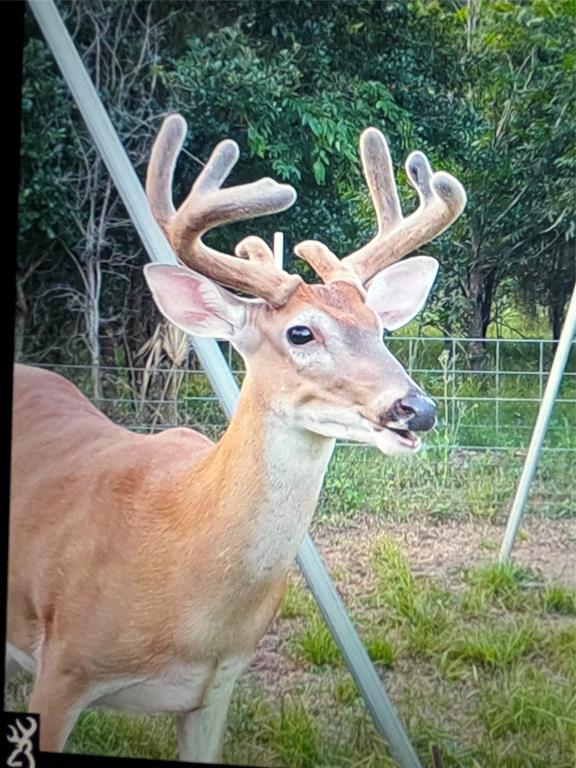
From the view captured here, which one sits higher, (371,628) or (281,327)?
(281,327)

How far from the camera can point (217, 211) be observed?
2.36m

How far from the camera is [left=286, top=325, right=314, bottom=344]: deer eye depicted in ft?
7.66

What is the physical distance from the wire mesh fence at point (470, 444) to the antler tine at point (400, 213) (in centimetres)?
22

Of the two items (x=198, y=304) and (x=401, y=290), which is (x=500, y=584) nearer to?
(x=401, y=290)

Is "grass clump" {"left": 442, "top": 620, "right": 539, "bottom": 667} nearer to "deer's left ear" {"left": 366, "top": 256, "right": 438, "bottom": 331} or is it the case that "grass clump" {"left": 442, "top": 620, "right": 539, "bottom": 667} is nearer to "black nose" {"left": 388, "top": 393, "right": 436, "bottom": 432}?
"black nose" {"left": 388, "top": 393, "right": 436, "bottom": 432}

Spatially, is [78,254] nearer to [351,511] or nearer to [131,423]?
[131,423]


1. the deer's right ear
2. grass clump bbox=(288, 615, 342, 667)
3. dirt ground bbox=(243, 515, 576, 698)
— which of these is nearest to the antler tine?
the deer's right ear

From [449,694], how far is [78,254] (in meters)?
1.54

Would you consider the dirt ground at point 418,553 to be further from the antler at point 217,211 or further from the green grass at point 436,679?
the antler at point 217,211

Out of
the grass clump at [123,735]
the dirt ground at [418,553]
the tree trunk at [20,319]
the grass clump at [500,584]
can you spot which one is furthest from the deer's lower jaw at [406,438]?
the tree trunk at [20,319]

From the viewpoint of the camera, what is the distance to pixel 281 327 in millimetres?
2371

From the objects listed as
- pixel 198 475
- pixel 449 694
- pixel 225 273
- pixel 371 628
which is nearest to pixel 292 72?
pixel 225 273

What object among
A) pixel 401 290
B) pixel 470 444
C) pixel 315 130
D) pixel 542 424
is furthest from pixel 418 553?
pixel 315 130

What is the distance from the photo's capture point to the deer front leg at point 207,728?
2412 millimetres
